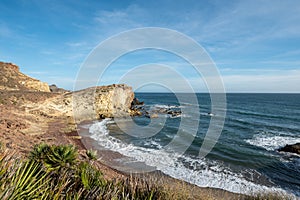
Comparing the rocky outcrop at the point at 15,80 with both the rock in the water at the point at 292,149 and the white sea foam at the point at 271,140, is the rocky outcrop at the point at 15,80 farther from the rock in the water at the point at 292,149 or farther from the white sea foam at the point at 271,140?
the rock in the water at the point at 292,149

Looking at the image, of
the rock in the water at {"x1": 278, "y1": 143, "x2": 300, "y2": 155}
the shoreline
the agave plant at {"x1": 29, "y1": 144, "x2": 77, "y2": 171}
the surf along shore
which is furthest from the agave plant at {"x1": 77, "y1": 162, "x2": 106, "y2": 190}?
the rock in the water at {"x1": 278, "y1": 143, "x2": 300, "y2": 155}

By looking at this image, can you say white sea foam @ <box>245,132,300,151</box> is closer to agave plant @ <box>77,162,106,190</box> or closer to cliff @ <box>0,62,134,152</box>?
agave plant @ <box>77,162,106,190</box>

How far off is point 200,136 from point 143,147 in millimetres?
7695

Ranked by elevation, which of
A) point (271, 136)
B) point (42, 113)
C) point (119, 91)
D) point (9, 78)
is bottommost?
point (271, 136)

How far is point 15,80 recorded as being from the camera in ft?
121

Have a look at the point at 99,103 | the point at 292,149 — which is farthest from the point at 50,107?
the point at 292,149

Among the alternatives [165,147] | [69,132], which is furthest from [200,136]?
[69,132]

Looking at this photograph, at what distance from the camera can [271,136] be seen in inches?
856

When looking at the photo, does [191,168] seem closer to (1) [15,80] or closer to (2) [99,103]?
(2) [99,103]

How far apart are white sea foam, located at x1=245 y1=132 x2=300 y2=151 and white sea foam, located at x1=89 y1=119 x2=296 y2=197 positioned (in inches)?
311

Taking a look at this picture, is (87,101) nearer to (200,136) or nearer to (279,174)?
(200,136)

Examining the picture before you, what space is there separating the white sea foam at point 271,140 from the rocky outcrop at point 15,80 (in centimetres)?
3884

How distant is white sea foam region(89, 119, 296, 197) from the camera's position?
396 inches

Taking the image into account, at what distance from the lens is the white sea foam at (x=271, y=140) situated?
706 inches
